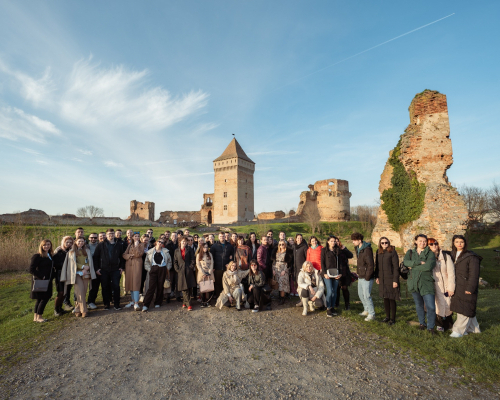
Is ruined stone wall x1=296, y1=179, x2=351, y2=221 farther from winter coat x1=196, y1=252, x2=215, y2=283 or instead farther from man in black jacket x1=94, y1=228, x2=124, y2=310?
man in black jacket x1=94, y1=228, x2=124, y2=310

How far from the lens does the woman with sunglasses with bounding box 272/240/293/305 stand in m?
7.68

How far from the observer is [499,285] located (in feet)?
40.4

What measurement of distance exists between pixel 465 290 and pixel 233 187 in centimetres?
4211

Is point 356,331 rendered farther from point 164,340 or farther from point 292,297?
point 164,340

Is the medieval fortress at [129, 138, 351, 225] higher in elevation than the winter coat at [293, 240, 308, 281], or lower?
higher

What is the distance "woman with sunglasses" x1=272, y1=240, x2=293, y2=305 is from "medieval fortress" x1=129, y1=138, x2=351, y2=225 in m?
36.3

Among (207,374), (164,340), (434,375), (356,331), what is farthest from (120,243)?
(434,375)

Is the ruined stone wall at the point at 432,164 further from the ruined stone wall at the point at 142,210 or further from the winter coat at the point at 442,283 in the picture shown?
the ruined stone wall at the point at 142,210

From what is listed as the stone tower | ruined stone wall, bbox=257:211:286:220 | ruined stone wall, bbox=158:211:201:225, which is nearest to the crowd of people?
the stone tower

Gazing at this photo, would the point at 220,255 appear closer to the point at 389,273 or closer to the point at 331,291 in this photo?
the point at 331,291

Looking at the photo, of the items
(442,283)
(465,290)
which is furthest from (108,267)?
(465,290)

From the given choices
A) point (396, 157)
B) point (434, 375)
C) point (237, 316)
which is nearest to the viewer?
point (434, 375)

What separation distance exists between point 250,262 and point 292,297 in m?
1.93

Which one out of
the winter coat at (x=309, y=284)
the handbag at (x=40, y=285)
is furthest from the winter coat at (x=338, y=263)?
the handbag at (x=40, y=285)
